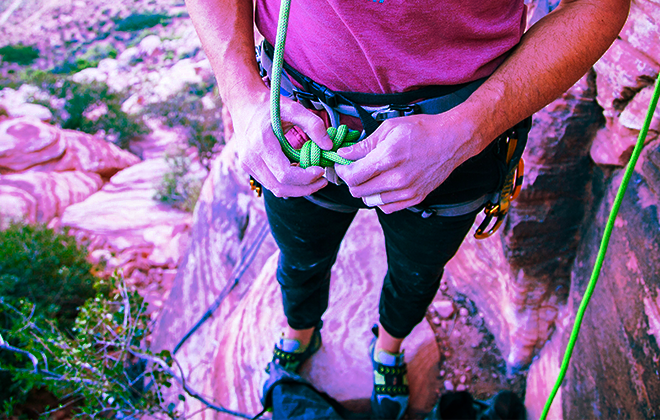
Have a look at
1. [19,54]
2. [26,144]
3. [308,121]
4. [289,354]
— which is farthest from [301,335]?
[19,54]

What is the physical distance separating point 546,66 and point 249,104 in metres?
0.76

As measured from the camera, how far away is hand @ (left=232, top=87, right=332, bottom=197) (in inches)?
35.3

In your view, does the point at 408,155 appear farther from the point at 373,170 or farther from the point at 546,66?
the point at 546,66

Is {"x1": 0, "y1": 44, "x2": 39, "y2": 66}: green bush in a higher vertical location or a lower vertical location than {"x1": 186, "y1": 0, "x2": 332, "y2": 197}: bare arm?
lower

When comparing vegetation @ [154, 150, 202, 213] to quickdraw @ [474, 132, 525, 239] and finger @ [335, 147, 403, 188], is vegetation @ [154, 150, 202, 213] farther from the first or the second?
finger @ [335, 147, 403, 188]

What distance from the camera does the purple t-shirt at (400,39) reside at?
88 centimetres

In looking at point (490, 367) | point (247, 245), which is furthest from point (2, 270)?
point (490, 367)

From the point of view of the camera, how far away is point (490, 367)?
2076 mm

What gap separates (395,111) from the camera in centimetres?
99

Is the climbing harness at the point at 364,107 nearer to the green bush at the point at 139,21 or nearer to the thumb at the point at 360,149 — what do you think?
the thumb at the point at 360,149

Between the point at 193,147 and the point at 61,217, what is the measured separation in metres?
3.09

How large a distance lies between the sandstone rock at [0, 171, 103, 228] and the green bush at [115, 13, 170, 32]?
55.3 feet

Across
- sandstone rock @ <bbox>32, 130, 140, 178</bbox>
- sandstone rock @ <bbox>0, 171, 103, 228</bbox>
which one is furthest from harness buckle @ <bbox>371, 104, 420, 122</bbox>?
sandstone rock @ <bbox>32, 130, 140, 178</bbox>

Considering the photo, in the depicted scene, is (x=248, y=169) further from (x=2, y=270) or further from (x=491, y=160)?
(x=2, y=270)
